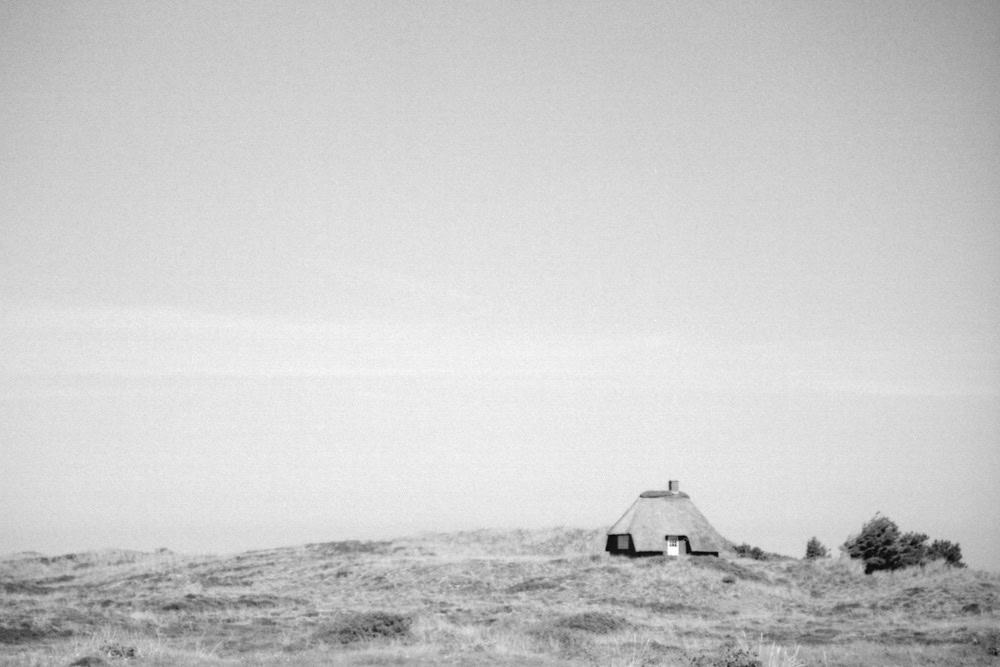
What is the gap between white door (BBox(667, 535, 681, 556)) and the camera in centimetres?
6250

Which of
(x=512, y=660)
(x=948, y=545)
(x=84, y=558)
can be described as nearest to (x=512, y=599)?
(x=512, y=660)

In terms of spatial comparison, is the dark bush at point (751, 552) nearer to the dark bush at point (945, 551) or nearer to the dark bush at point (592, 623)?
the dark bush at point (945, 551)

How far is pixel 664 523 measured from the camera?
2515 inches

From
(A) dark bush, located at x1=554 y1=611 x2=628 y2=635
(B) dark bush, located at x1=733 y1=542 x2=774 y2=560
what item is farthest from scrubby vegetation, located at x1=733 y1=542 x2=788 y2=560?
(A) dark bush, located at x1=554 y1=611 x2=628 y2=635

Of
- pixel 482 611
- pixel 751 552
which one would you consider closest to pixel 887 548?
pixel 751 552

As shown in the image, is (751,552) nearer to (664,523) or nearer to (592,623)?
(664,523)

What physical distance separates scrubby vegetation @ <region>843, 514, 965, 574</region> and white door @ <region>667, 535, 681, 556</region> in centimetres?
1132

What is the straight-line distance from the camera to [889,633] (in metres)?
31.0

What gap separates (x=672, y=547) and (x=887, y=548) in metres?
14.2

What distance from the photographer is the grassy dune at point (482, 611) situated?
24.4 metres

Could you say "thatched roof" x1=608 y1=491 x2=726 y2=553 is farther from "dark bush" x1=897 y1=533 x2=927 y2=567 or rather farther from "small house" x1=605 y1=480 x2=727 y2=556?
"dark bush" x1=897 y1=533 x2=927 y2=567

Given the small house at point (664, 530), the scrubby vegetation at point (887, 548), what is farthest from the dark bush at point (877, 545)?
the small house at point (664, 530)

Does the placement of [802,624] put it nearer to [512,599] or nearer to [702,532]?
[512,599]

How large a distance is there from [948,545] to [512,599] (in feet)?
121
